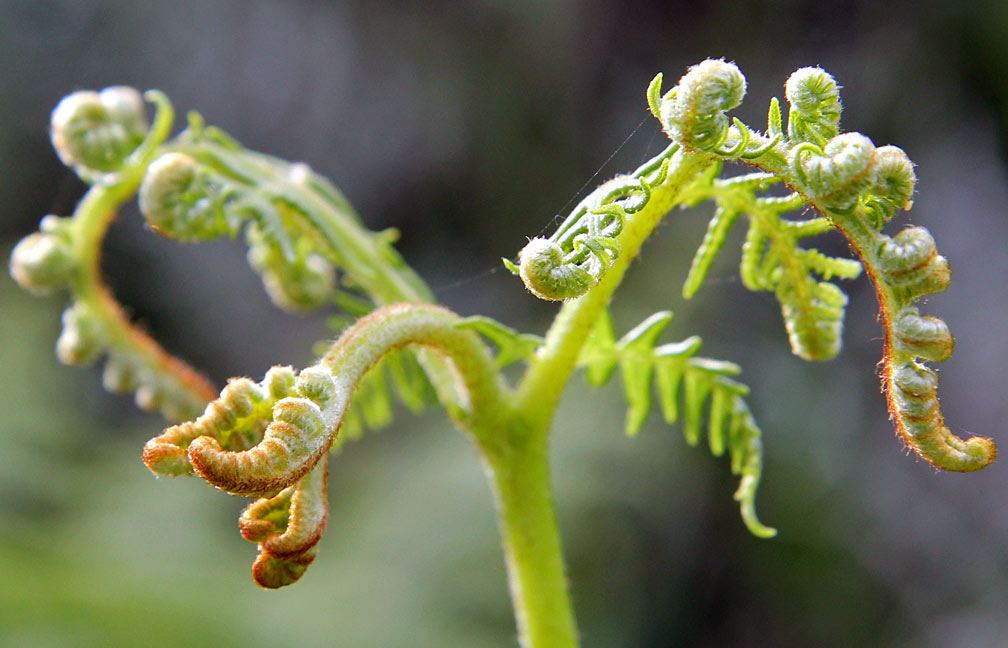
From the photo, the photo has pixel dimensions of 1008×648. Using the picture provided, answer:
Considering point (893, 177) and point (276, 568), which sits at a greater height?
point (893, 177)

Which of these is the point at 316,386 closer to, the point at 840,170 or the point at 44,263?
the point at 840,170

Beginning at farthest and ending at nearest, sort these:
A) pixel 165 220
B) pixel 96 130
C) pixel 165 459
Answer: pixel 96 130 → pixel 165 220 → pixel 165 459

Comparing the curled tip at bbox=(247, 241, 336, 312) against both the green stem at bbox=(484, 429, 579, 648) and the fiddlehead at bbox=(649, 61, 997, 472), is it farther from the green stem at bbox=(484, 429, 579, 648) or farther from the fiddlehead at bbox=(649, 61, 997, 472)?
the fiddlehead at bbox=(649, 61, 997, 472)

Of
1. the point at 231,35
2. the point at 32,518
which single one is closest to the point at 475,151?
the point at 231,35

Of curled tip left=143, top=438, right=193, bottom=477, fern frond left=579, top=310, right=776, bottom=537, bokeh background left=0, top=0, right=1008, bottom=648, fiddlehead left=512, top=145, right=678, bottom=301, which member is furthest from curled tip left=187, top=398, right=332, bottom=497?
bokeh background left=0, top=0, right=1008, bottom=648

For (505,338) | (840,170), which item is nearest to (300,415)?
(505,338)

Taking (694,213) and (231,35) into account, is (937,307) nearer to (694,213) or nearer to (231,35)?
(694,213)
